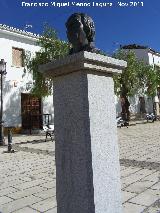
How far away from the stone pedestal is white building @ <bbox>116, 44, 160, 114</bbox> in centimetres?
2901

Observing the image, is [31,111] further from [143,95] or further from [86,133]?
[86,133]

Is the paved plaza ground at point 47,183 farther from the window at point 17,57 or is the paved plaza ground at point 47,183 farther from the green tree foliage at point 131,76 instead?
the green tree foliage at point 131,76

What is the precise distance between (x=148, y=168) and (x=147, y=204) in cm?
269

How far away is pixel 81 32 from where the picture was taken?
133 inches

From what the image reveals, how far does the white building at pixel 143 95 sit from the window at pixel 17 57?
48.8 feet

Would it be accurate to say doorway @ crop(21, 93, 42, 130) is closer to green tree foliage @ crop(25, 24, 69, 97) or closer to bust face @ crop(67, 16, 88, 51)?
green tree foliage @ crop(25, 24, 69, 97)

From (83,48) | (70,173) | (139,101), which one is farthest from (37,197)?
(139,101)

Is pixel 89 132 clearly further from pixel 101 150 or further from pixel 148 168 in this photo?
pixel 148 168

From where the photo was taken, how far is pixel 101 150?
10.7 ft

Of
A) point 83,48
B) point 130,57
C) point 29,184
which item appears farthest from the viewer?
point 130,57

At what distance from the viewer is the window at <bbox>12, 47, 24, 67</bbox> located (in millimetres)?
20255

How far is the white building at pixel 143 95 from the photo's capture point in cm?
3272

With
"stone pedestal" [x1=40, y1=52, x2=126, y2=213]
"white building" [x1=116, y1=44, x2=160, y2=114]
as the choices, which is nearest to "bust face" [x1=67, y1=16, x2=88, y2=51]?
"stone pedestal" [x1=40, y1=52, x2=126, y2=213]

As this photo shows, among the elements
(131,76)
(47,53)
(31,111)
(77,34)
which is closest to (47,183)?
(77,34)
